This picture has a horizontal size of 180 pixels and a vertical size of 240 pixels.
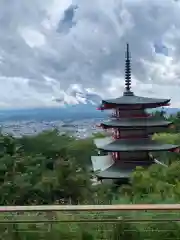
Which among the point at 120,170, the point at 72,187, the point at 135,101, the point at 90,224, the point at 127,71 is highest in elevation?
the point at 127,71

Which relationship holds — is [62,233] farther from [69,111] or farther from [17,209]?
[69,111]

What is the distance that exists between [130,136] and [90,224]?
A: 10070 millimetres

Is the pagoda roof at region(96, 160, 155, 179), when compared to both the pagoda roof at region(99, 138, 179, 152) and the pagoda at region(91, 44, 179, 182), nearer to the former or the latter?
the pagoda at region(91, 44, 179, 182)

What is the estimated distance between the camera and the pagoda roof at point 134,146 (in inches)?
437

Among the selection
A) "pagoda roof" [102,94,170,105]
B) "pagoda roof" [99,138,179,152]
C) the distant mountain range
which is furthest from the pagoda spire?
the distant mountain range

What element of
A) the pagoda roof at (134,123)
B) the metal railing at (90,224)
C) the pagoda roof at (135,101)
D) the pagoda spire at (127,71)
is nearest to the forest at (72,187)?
the metal railing at (90,224)

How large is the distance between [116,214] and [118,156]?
9669mm

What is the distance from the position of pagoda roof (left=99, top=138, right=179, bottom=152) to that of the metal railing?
30.2 feet

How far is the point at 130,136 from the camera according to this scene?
11.8 meters

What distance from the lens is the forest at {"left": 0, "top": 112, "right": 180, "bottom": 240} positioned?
1824 mm

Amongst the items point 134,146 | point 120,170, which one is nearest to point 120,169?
point 120,170

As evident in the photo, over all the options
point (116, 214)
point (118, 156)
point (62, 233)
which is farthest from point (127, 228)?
point (118, 156)

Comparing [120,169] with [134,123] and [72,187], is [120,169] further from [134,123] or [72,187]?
[72,187]

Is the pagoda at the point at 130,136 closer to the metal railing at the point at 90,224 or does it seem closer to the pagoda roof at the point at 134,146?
the pagoda roof at the point at 134,146
